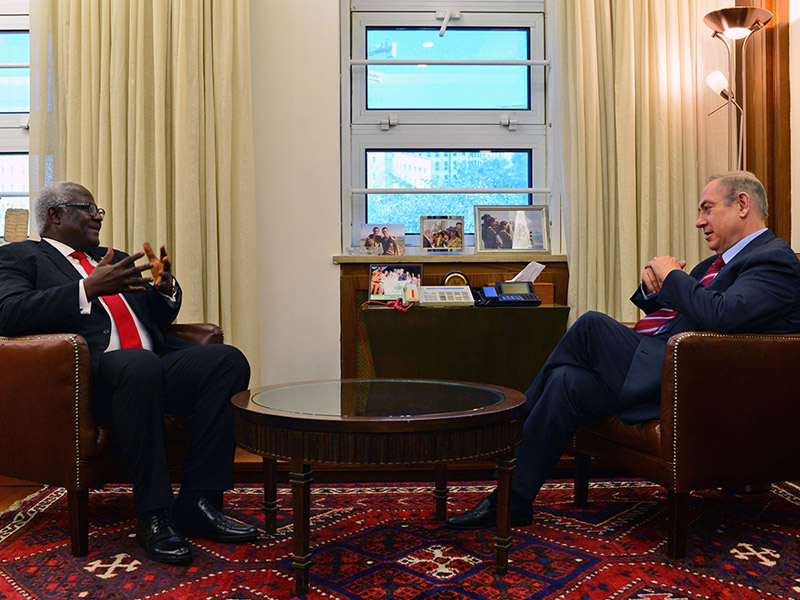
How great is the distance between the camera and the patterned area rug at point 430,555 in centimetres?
174

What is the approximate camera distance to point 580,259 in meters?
3.46

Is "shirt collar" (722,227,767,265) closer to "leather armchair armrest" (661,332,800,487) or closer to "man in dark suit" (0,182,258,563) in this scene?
"leather armchair armrest" (661,332,800,487)

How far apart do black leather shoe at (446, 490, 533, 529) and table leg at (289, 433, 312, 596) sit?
0.58 m

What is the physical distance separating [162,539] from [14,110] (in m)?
Answer: 2.80

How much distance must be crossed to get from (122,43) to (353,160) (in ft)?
3.98

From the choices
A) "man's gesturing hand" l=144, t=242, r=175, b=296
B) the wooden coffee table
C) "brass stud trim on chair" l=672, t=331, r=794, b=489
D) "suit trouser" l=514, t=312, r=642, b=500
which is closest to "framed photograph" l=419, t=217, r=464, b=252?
"suit trouser" l=514, t=312, r=642, b=500

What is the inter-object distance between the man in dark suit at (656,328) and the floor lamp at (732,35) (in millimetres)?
1010

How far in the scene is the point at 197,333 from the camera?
2617 millimetres

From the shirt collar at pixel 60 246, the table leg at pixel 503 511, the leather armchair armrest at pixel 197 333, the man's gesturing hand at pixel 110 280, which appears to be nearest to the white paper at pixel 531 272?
the leather armchair armrest at pixel 197 333

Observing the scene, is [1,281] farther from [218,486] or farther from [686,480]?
[686,480]

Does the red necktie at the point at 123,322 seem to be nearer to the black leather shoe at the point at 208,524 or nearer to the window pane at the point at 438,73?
the black leather shoe at the point at 208,524

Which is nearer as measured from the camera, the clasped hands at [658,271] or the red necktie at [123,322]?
the clasped hands at [658,271]

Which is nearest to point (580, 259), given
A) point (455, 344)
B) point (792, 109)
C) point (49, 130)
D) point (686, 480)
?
point (455, 344)

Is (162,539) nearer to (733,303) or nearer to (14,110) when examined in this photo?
(733,303)
